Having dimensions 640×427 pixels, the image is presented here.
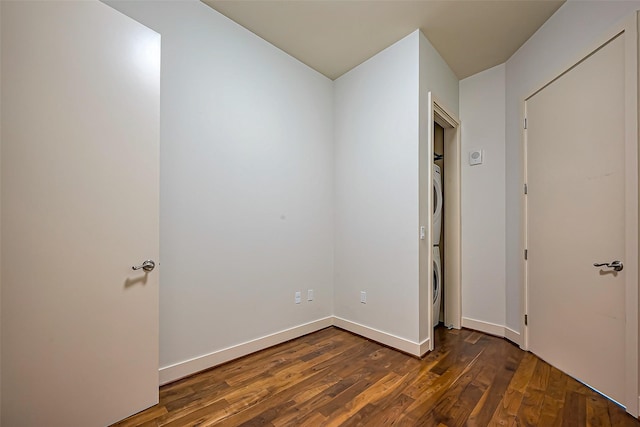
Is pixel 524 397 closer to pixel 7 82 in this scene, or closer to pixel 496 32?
pixel 496 32

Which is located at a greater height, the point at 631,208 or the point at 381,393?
the point at 631,208

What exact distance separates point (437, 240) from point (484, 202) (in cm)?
66

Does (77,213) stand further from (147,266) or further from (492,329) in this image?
(492,329)

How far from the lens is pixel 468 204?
3.14m

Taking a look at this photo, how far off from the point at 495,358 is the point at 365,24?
123 inches

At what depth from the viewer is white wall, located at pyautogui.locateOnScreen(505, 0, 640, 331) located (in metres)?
1.90

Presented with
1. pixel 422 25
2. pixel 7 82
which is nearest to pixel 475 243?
pixel 422 25

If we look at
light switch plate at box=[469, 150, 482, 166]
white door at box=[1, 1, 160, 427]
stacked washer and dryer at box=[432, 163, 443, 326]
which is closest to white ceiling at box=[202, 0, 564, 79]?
light switch plate at box=[469, 150, 482, 166]

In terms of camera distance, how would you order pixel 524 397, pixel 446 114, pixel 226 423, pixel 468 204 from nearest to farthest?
pixel 226 423 → pixel 524 397 → pixel 446 114 → pixel 468 204

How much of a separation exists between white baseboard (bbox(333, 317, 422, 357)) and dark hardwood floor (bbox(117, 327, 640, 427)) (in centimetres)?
8

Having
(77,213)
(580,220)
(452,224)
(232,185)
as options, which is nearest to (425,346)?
(452,224)

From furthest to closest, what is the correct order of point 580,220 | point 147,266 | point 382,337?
point 382,337
point 580,220
point 147,266

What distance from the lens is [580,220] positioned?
2029mm

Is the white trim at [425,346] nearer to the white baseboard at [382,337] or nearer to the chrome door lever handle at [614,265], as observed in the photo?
the white baseboard at [382,337]
